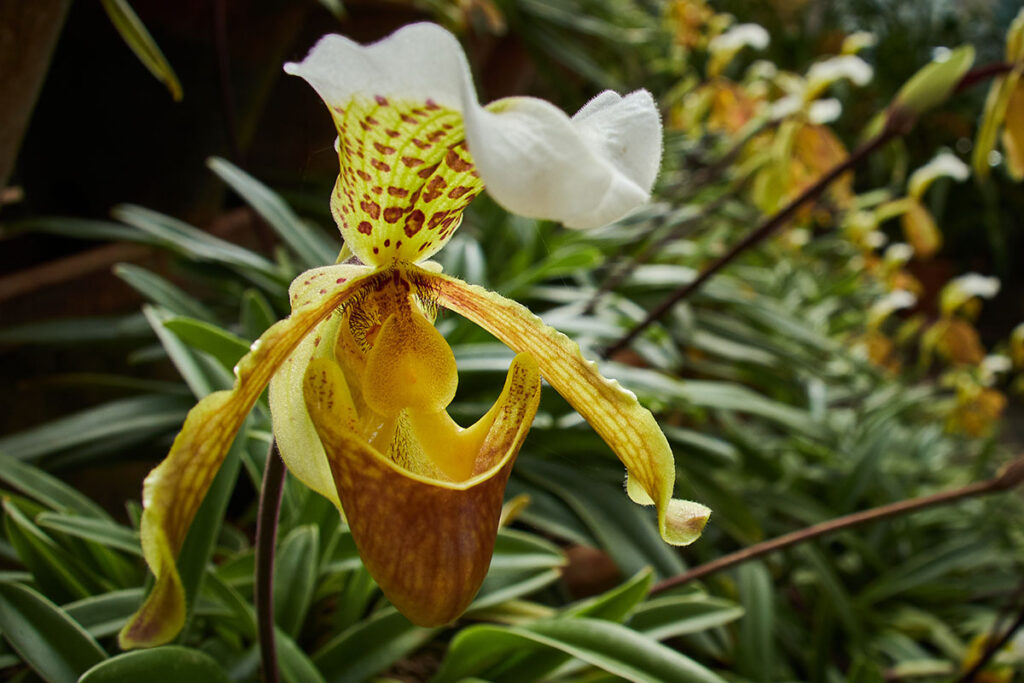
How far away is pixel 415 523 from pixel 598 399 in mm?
112

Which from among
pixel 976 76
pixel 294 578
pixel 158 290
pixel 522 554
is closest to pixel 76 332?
pixel 158 290

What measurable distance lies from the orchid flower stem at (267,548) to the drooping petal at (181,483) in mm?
30

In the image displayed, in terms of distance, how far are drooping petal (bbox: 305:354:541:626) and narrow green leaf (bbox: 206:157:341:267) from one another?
1.84 feet

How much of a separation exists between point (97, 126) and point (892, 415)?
159 centimetres

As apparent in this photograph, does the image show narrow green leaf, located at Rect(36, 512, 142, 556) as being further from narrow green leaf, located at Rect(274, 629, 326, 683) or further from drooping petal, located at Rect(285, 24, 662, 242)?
drooping petal, located at Rect(285, 24, 662, 242)

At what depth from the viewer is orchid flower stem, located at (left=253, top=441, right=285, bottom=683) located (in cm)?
35

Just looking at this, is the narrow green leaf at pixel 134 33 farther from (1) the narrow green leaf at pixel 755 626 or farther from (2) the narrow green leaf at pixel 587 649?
(1) the narrow green leaf at pixel 755 626

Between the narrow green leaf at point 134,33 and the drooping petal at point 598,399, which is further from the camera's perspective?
the narrow green leaf at point 134,33

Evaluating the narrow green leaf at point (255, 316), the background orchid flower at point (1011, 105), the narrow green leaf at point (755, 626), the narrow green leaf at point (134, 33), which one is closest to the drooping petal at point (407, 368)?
the narrow green leaf at point (255, 316)

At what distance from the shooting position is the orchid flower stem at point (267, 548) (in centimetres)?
35

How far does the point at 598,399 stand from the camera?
1.19ft

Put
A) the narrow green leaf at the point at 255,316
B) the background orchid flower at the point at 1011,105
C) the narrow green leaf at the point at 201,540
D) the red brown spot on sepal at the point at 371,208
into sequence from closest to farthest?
1. the red brown spot on sepal at the point at 371,208
2. the narrow green leaf at the point at 201,540
3. the narrow green leaf at the point at 255,316
4. the background orchid flower at the point at 1011,105

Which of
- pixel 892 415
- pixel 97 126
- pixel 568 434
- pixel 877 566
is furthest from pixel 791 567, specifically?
pixel 97 126

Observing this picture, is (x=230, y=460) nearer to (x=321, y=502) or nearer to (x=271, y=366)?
(x=321, y=502)
